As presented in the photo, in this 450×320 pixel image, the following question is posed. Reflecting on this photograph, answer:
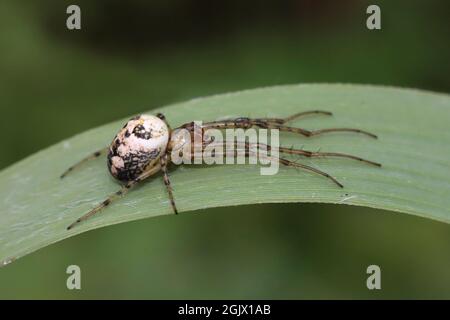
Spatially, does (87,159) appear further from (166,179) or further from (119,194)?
(166,179)

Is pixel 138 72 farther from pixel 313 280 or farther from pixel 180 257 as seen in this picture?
pixel 313 280

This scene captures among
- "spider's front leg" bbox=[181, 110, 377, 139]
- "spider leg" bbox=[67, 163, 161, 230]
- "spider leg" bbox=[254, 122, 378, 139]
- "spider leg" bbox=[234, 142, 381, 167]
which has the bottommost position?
"spider leg" bbox=[67, 163, 161, 230]

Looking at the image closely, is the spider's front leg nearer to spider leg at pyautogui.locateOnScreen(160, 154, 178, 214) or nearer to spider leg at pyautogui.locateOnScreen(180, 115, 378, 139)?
spider leg at pyautogui.locateOnScreen(180, 115, 378, 139)

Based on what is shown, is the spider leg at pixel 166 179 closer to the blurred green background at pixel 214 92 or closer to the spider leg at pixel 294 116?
the spider leg at pixel 294 116

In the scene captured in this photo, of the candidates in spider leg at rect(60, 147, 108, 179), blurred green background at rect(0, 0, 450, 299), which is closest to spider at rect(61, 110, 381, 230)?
spider leg at rect(60, 147, 108, 179)

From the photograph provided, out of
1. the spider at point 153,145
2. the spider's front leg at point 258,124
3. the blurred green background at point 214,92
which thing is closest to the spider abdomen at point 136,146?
the spider at point 153,145

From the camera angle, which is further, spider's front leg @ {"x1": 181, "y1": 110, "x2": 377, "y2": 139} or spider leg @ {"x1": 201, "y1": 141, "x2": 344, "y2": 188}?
spider's front leg @ {"x1": 181, "y1": 110, "x2": 377, "y2": 139}

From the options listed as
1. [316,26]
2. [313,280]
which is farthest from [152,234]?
[316,26]

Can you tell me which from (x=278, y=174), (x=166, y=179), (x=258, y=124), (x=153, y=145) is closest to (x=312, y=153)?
(x=278, y=174)
